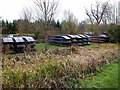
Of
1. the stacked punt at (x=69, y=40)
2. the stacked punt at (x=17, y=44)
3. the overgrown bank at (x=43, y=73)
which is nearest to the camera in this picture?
the overgrown bank at (x=43, y=73)

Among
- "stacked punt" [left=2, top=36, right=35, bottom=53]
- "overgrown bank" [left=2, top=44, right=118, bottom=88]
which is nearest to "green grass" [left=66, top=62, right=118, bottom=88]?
"overgrown bank" [left=2, top=44, right=118, bottom=88]

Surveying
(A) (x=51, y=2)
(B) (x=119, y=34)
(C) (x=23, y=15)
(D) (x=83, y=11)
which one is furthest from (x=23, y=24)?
(D) (x=83, y=11)

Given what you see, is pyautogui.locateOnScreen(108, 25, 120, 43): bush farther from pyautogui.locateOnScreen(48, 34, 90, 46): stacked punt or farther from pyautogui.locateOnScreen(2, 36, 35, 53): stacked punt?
pyautogui.locateOnScreen(2, 36, 35, 53): stacked punt

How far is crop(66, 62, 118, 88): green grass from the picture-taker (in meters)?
4.59

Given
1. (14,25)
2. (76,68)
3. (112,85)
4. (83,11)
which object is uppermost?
(83,11)

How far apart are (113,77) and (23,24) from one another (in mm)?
17122

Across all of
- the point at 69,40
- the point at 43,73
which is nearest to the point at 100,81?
the point at 43,73

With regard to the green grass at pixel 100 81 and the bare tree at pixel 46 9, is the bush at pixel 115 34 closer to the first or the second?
the bare tree at pixel 46 9

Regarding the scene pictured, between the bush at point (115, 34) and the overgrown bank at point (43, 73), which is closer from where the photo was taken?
the overgrown bank at point (43, 73)

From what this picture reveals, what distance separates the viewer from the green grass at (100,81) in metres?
4.59

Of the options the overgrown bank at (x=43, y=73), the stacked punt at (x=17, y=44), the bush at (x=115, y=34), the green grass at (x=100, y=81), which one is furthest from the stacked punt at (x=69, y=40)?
the overgrown bank at (x=43, y=73)

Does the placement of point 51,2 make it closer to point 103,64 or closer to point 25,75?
point 103,64

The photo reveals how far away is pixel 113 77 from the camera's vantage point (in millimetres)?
5832

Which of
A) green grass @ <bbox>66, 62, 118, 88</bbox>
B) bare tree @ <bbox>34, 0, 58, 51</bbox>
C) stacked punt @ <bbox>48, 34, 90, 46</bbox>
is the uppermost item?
bare tree @ <bbox>34, 0, 58, 51</bbox>
